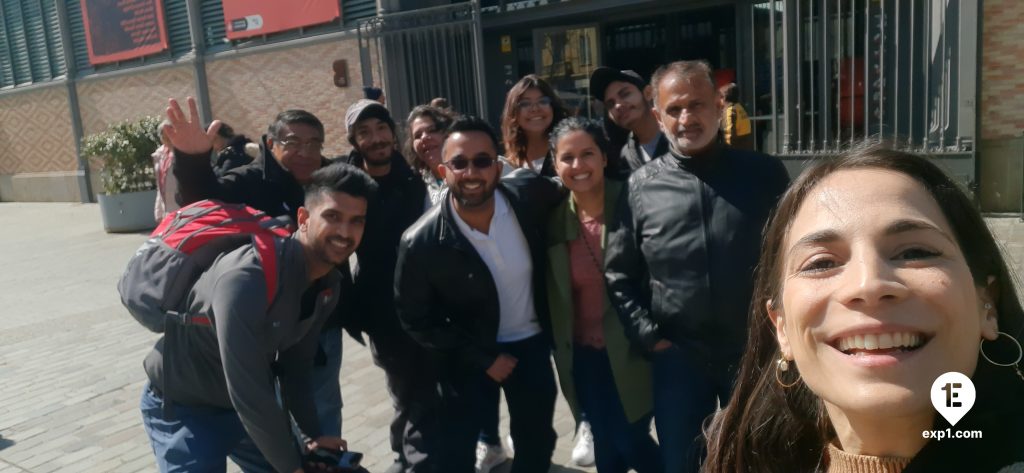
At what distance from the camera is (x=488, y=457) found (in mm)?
3955

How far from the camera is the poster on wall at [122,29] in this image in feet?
52.1

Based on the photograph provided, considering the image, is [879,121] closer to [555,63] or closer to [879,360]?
[555,63]

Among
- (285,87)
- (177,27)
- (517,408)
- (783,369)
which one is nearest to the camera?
(783,369)

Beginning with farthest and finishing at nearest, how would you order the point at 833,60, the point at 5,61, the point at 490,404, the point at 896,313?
the point at 5,61 < the point at 833,60 < the point at 490,404 < the point at 896,313

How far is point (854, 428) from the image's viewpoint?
4.21 ft

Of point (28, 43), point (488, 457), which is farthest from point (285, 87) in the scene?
point (488, 457)

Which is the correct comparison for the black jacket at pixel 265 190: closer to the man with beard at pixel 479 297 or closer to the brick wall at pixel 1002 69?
the man with beard at pixel 479 297

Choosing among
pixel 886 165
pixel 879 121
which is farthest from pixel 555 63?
pixel 886 165

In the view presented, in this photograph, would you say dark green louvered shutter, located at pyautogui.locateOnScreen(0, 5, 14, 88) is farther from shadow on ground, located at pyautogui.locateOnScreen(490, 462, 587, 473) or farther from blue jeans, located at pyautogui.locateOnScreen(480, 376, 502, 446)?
blue jeans, located at pyautogui.locateOnScreen(480, 376, 502, 446)

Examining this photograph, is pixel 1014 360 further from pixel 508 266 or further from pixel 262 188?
pixel 262 188

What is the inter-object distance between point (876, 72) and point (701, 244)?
23.4 ft

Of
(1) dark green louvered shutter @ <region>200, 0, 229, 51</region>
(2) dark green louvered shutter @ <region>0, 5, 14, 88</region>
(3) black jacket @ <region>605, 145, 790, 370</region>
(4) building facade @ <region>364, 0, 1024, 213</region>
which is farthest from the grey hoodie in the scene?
(2) dark green louvered shutter @ <region>0, 5, 14, 88</region>

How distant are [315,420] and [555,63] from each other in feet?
30.0

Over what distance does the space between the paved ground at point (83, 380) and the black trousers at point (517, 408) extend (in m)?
0.59
